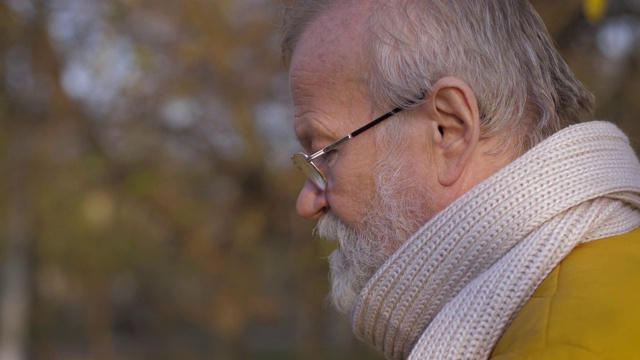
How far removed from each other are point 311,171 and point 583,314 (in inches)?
36.5

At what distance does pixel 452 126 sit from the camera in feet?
6.58

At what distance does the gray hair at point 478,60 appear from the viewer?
2.01 m

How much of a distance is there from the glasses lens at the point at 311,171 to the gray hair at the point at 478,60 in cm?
26

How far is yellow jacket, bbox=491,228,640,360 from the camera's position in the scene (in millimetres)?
1484

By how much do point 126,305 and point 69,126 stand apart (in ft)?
81.4

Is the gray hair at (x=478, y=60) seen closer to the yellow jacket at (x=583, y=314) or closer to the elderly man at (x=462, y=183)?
the elderly man at (x=462, y=183)

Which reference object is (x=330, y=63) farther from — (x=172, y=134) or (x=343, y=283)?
(x=172, y=134)

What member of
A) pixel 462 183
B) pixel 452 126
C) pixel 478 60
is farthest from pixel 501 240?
pixel 478 60

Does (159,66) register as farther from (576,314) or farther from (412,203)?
(576,314)

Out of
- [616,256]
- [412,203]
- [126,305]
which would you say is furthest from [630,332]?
[126,305]

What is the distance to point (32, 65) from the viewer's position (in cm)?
985

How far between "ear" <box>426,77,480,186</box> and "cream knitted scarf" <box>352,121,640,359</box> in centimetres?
14

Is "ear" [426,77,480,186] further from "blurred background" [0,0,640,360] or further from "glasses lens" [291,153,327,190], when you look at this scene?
"blurred background" [0,0,640,360]

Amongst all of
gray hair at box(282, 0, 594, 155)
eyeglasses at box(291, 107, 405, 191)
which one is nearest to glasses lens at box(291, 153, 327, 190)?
eyeglasses at box(291, 107, 405, 191)
